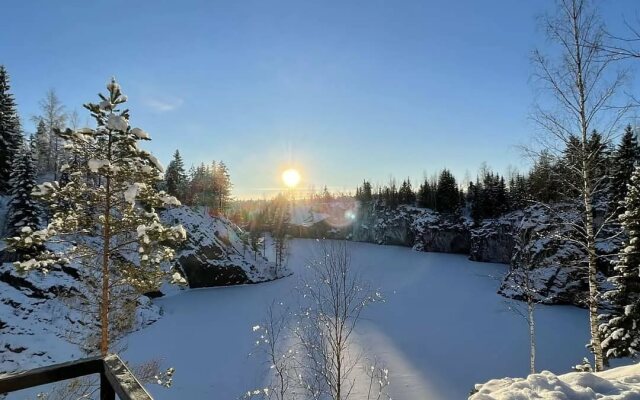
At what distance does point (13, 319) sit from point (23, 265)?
658 inches

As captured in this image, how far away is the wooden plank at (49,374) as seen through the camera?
1.50 m

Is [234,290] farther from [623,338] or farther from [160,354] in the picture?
[623,338]

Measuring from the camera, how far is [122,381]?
1.41 metres

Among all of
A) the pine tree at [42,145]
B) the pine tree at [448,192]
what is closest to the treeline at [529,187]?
the pine tree at [448,192]

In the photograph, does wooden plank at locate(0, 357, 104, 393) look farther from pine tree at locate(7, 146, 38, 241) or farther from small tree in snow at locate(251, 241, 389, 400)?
pine tree at locate(7, 146, 38, 241)

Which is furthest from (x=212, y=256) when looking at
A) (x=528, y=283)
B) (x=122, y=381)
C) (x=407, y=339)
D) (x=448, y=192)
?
(x=448, y=192)

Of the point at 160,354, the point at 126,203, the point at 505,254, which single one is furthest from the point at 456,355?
the point at 505,254

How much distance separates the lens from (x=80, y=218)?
352 inches

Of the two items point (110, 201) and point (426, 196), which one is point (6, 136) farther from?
point (426, 196)

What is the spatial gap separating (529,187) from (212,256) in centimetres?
3339

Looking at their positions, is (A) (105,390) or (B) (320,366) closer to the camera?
(A) (105,390)

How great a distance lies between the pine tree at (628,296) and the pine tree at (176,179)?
47.2 metres

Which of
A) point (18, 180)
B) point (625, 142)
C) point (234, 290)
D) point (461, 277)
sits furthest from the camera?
point (461, 277)

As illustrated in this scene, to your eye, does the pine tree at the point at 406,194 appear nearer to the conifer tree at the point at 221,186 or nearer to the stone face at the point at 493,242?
the stone face at the point at 493,242
